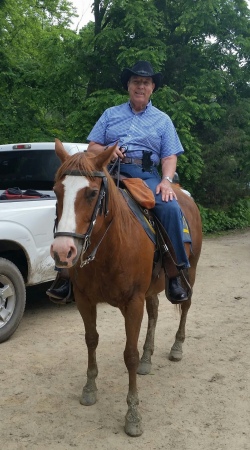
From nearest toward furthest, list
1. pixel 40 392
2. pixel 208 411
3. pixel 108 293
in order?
pixel 108 293
pixel 208 411
pixel 40 392

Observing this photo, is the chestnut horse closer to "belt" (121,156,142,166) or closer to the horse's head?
the horse's head

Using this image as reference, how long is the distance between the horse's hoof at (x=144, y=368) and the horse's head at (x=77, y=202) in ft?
6.55

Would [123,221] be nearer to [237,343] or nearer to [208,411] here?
[208,411]

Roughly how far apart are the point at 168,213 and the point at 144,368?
62.6 inches

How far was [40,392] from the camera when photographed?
4109 mm

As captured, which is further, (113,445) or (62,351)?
(62,351)

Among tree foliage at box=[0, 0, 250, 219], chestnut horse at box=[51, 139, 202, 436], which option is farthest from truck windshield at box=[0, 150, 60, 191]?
tree foliage at box=[0, 0, 250, 219]

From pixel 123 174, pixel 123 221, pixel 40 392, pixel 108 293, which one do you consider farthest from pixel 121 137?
pixel 40 392

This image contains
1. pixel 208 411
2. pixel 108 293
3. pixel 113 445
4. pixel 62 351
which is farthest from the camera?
pixel 62 351

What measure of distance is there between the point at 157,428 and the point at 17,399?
1190 mm

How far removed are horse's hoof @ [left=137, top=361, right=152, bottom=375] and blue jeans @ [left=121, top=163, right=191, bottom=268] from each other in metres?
1.14

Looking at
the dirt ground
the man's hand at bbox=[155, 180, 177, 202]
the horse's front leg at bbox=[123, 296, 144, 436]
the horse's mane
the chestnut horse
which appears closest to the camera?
the chestnut horse

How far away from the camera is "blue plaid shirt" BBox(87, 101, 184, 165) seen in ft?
13.4

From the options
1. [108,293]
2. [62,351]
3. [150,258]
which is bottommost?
[62,351]
